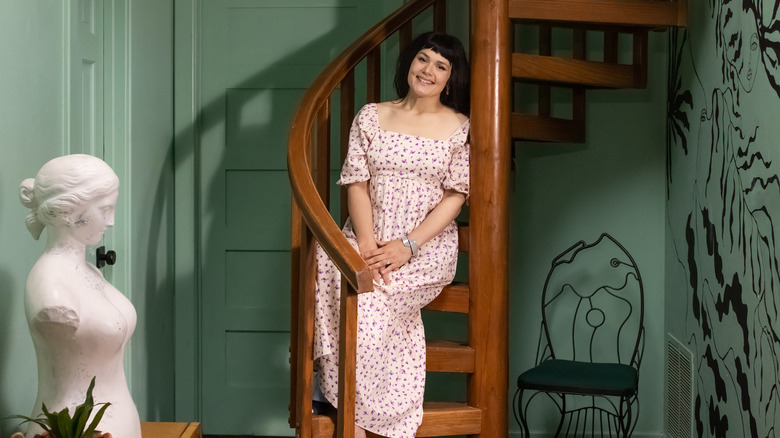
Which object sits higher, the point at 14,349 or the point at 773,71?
the point at 773,71

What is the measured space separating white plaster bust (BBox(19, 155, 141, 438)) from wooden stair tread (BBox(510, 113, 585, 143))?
185cm

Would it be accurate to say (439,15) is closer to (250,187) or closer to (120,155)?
(250,187)

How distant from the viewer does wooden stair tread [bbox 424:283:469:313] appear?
334cm

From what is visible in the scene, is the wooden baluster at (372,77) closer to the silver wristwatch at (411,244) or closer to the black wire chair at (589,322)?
the silver wristwatch at (411,244)

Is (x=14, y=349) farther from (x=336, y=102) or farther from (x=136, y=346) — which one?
(x=336, y=102)

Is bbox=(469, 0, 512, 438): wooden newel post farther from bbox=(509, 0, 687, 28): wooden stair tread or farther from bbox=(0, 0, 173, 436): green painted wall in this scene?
bbox=(0, 0, 173, 436): green painted wall

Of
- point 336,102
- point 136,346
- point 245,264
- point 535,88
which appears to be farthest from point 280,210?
point 535,88

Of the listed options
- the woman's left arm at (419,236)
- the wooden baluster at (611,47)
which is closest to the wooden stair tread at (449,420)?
the woman's left arm at (419,236)

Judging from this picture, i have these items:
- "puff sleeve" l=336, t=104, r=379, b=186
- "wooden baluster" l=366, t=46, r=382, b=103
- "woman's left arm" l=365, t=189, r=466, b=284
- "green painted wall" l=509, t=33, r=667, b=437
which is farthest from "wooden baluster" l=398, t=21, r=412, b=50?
"green painted wall" l=509, t=33, r=667, b=437

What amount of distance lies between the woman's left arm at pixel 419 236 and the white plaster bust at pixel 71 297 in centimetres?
115

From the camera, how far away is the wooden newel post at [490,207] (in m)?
3.26

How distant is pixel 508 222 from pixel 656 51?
126 centimetres

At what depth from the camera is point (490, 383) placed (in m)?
3.25

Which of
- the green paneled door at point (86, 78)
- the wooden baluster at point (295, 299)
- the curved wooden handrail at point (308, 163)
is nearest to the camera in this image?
the curved wooden handrail at point (308, 163)
